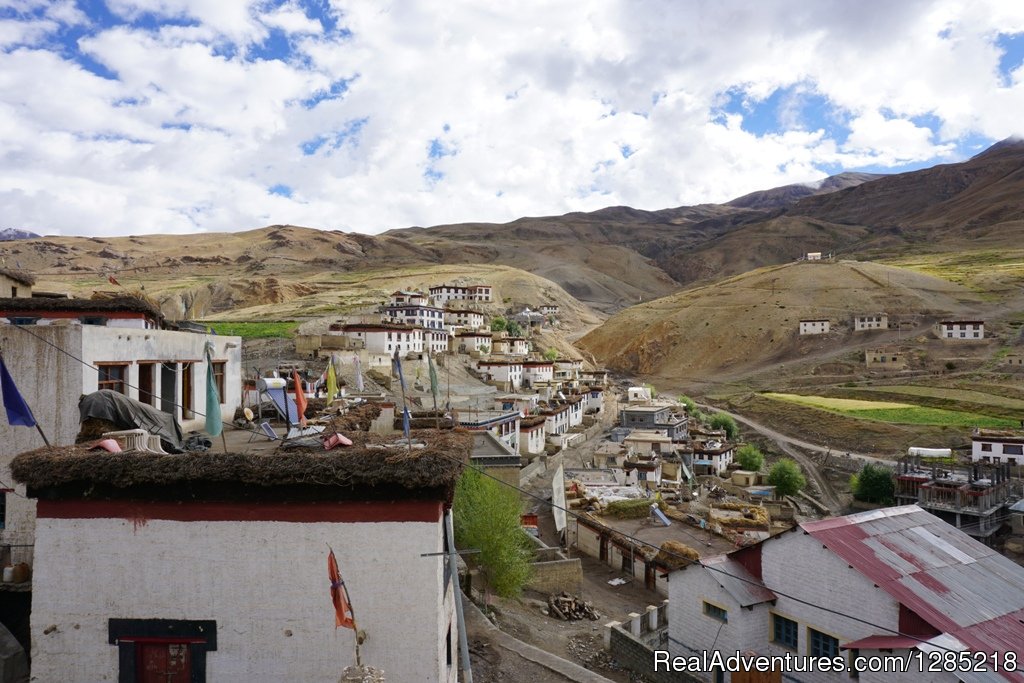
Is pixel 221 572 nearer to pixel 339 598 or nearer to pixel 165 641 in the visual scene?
pixel 165 641

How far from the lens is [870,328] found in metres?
102

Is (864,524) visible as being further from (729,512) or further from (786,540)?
(729,512)

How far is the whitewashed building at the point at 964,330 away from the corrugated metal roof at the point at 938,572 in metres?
89.9

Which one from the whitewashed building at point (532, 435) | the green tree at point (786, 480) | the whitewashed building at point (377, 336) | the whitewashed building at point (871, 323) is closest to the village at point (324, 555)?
the whitewashed building at point (532, 435)

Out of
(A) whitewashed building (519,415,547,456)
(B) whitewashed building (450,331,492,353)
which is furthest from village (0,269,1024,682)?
(B) whitewashed building (450,331,492,353)

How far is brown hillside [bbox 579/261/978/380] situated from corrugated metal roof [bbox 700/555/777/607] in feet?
306

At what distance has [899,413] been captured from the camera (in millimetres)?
64750

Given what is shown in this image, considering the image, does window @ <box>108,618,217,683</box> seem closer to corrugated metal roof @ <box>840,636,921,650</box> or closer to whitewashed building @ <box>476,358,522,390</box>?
corrugated metal roof @ <box>840,636,921,650</box>

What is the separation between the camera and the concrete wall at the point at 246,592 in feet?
23.7

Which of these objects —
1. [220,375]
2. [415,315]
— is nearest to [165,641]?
[220,375]

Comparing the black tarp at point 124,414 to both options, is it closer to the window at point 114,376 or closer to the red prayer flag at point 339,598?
the window at point 114,376

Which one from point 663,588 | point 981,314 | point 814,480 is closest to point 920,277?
point 981,314

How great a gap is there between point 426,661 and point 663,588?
18.9 m

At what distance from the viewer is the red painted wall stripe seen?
723cm
